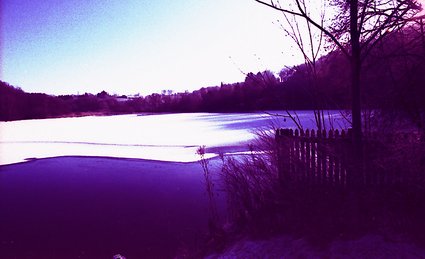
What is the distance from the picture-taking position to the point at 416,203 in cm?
412

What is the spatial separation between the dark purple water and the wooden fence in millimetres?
2417

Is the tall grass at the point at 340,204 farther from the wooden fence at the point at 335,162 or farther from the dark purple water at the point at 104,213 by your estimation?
the dark purple water at the point at 104,213

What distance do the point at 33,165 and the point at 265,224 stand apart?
13628 millimetres

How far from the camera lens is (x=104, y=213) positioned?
315 inches

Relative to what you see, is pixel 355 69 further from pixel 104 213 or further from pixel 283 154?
pixel 104 213

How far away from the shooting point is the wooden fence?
15.2 feet

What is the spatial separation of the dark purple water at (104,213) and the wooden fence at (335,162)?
2417 mm

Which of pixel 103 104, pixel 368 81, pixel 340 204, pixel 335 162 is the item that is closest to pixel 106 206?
pixel 335 162

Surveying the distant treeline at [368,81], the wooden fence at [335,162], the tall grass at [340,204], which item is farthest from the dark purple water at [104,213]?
the distant treeline at [368,81]

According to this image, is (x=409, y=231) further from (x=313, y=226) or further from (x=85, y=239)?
(x=85, y=239)

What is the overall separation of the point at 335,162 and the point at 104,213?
18.5 ft

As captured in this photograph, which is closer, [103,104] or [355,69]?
[355,69]

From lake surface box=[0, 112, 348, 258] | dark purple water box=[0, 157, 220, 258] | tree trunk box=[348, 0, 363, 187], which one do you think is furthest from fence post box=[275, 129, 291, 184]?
dark purple water box=[0, 157, 220, 258]

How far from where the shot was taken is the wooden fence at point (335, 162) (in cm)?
462
